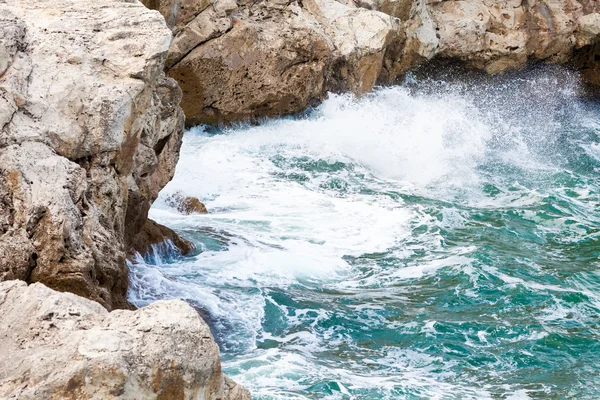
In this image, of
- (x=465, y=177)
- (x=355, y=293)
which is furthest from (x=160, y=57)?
(x=465, y=177)

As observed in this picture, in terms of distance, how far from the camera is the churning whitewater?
6.39 meters

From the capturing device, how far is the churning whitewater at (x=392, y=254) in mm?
6391

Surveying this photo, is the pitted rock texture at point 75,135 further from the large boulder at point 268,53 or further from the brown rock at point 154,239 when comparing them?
the large boulder at point 268,53

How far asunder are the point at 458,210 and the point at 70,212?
249 inches

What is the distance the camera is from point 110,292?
5.86 meters

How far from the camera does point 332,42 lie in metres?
14.3

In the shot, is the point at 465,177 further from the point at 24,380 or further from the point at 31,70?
the point at 24,380

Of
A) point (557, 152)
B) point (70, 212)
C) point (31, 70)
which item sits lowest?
point (557, 152)

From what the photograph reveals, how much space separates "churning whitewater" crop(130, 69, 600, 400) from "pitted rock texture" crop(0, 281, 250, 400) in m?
1.84

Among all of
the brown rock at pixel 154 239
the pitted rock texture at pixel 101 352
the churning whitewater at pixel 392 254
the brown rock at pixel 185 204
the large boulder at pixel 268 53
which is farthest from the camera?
the large boulder at pixel 268 53

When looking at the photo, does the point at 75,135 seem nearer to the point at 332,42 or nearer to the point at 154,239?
the point at 154,239

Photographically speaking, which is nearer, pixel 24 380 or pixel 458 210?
pixel 24 380

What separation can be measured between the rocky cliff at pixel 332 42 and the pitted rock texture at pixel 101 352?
343 inches

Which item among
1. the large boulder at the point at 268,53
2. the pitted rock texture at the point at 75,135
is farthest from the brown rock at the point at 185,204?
the large boulder at the point at 268,53
